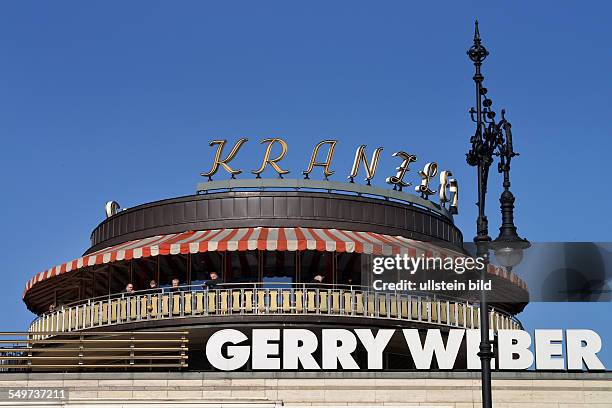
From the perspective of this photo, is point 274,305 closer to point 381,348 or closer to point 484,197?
point 381,348

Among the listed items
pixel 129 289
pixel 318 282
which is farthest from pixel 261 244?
pixel 129 289

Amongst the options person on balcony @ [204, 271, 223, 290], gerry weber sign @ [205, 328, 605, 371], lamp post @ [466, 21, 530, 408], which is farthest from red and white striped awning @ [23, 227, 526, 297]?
lamp post @ [466, 21, 530, 408]

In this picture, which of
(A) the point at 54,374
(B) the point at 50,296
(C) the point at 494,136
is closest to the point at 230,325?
(A) the point at 54,374

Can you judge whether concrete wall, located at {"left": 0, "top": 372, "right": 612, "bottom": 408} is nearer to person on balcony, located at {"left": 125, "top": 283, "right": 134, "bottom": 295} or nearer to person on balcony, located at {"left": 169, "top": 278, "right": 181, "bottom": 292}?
person on balcony, located at {"left": 169, "top": 278, "right": 181, "bottom": 292}

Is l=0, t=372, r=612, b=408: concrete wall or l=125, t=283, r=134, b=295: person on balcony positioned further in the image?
l=125, t=283, r=134, b=295: person on balcony

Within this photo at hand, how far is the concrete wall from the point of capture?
38.5 meters

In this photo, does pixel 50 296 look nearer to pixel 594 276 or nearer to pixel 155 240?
pixel 155 240

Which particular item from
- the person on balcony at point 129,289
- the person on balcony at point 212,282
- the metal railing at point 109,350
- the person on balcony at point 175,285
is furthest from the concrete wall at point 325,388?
the person on balcony at point 129,289

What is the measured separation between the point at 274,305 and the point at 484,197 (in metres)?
17.4

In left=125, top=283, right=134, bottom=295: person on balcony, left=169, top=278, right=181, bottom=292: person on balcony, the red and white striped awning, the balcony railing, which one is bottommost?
the balcony railing

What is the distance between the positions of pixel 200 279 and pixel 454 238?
11.1m

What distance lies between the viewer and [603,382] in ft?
127

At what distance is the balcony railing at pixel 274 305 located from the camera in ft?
147

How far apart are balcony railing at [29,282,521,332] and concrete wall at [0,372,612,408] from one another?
6.05 meters
